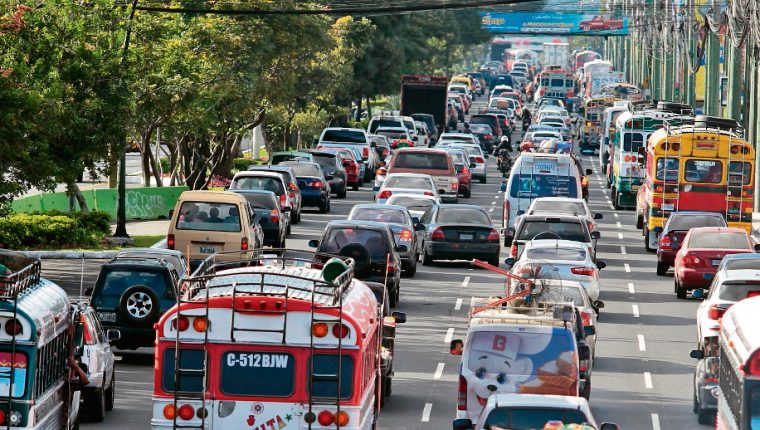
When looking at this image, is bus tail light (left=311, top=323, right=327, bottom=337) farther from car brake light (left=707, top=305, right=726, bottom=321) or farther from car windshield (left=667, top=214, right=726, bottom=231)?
car windshield (left=667, top=214, right=726, bottom=231)

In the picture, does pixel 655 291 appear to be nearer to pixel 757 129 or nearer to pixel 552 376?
pixel 552 376

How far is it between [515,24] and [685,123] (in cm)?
10872

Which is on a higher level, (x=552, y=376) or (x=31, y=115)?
(x=31, y=115)

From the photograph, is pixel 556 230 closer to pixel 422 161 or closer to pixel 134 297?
pixel 134 297

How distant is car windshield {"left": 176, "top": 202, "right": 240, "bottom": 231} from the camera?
110 ft

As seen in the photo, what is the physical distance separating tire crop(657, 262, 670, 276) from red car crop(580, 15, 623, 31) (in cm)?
11780

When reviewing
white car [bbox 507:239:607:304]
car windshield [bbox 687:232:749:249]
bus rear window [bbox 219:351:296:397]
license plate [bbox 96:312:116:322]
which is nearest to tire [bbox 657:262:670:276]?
car windshield [bbox 687:232:749:249]

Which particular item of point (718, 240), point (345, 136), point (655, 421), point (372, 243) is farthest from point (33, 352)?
point (345, 136)

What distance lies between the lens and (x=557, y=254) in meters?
30.7

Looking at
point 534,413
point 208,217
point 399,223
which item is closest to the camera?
point 534,413

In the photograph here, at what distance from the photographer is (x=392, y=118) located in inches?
3066

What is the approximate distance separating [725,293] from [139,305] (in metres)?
8.44

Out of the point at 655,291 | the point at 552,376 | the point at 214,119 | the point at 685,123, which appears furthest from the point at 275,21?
the point at 552,376

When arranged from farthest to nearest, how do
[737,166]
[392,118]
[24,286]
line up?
[392,118] < [737,166] < [24,286]
